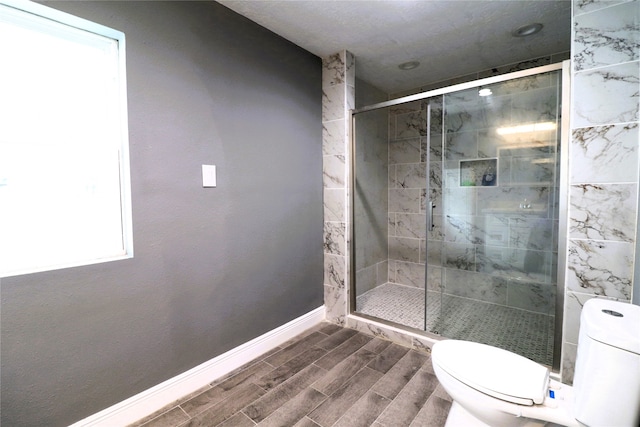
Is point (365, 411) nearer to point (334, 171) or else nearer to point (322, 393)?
point (322, 393)

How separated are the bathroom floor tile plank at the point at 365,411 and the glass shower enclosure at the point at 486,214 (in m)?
0.76

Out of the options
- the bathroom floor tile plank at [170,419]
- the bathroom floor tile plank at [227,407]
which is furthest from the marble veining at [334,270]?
the bathroom floor tile plank at [170,419]

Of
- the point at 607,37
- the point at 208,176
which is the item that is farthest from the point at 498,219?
the point at 208,176

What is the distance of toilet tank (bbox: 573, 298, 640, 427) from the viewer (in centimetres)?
81

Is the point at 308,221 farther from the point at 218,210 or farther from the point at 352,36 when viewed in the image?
the point at 352,36

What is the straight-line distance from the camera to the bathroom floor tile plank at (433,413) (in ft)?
4.57

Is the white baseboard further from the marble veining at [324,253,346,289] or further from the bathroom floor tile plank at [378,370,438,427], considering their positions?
the bathroom floor tile plank at [378,370,438,427]

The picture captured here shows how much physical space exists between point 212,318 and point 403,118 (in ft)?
9.75

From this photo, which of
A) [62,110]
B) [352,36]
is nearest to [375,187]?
[352,36]

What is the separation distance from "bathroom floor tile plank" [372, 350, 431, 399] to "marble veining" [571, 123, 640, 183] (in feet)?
4.84

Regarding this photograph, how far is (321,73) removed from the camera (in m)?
2.49

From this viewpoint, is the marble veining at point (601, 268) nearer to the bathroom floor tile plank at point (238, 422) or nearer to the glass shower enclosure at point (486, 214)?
the glass shower enclosure at point (486, 214)

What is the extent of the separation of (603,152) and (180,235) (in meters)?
2.33

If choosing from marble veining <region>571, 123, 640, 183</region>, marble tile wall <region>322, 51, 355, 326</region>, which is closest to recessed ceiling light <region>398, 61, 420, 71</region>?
marble tile wall <region>322, 51, 355, 326</region>
